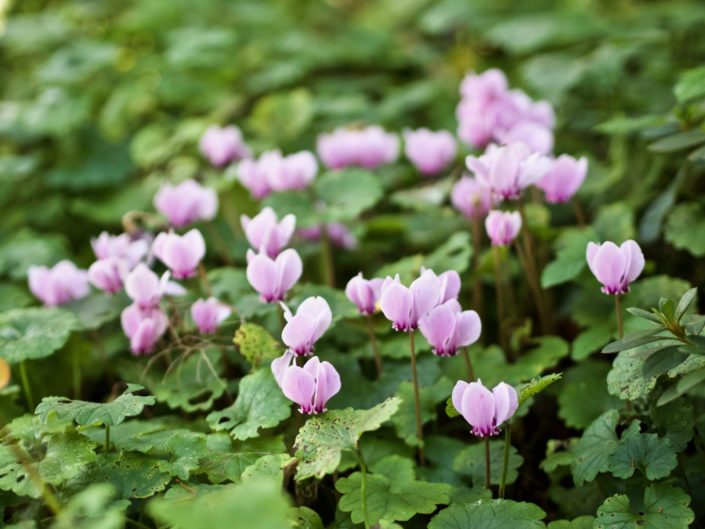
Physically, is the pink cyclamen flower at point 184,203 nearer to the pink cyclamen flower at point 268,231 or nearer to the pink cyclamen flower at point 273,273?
the pink cyclamen flower at point 268,231

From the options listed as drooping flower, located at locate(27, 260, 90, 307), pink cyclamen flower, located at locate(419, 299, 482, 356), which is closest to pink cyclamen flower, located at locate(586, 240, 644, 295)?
pink cyclamen flower, located at locate(419, 299, 482, 356)

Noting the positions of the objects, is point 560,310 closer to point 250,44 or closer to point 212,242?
point 212,242

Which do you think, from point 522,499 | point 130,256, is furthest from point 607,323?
point 130,256

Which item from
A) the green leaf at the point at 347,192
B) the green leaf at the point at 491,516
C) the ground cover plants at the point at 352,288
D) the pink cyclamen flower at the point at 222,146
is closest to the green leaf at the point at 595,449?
the ground cover plants at the point at 352,288

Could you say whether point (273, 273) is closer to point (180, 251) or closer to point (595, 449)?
point (180, 251)

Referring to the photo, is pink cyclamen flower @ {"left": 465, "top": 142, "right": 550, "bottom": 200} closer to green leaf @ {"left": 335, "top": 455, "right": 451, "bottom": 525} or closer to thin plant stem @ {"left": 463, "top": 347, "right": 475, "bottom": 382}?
thin plant stem @ {"left": 463, "top": 347, "right": 475, "bottom": 382}

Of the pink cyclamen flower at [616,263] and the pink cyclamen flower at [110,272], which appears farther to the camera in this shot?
the pink cyclamen flower at [110,272]
